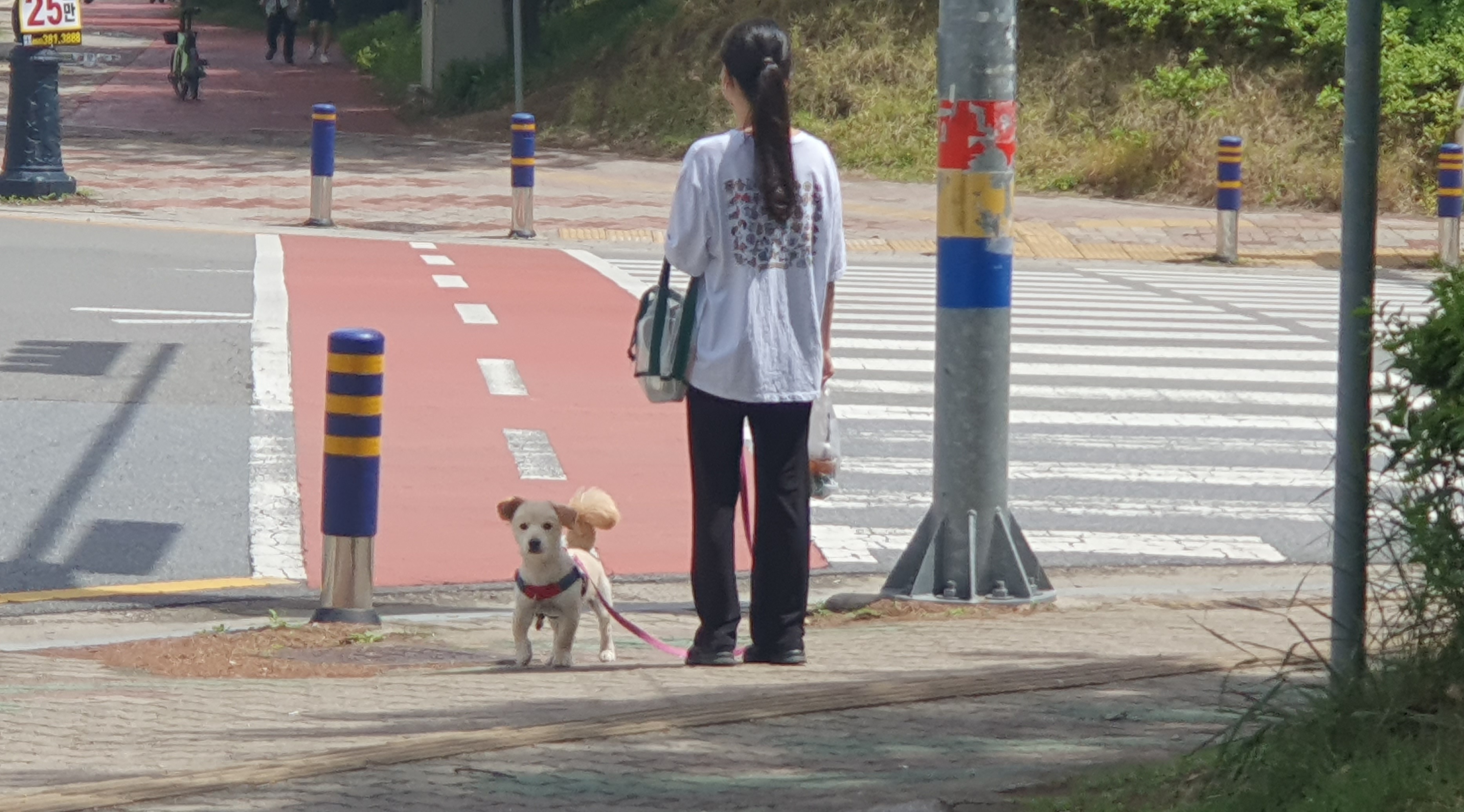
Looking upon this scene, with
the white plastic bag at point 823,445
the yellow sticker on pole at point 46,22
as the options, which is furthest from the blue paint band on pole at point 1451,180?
the white plastic bag at point 823,445

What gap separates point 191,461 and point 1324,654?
19.7 feet

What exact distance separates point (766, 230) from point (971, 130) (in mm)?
1490

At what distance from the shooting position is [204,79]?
134ft

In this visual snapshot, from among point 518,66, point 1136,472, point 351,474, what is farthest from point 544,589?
point 518,66

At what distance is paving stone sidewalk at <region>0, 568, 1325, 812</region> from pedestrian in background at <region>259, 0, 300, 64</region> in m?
41.7

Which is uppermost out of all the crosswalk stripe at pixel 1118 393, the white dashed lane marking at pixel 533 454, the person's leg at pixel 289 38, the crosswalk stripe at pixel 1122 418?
the person's leg at pixel 289 38

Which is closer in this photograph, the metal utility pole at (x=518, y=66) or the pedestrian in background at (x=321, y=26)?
the metal utility pole at (x=518, y=66)

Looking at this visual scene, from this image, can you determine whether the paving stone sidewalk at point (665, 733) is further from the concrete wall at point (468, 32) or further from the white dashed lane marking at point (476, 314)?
the concrete wall at point (468, 32)

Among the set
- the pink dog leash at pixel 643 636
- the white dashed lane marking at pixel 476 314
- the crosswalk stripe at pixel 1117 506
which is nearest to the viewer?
the pink dog leash at pixel 643 636

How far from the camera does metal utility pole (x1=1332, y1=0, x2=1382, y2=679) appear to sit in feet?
13.8

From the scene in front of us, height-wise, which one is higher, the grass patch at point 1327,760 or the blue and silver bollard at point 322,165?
the blue and silver bollard at point 322,165

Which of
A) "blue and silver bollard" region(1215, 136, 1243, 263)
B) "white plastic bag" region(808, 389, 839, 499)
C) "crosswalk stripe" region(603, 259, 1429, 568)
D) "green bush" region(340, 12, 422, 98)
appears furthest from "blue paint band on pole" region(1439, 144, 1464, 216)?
"green bush" region(340, 12, 422, 98)

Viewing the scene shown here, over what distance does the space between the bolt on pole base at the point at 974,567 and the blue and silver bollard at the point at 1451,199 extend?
1310 cm

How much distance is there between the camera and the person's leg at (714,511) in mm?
6012
